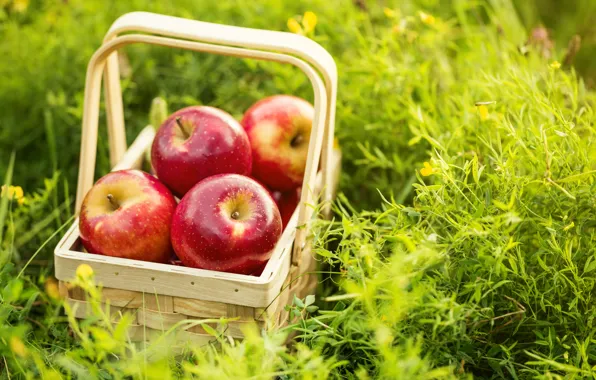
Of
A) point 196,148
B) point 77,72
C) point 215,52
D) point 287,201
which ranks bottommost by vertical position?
point 287,201

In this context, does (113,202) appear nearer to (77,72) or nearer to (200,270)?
(200,270)

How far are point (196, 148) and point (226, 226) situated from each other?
0.90ft

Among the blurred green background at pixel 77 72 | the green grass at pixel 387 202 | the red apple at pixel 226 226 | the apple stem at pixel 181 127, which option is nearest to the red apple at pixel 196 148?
the apple stem at pixel 181 127

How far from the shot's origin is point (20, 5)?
2.62 meters

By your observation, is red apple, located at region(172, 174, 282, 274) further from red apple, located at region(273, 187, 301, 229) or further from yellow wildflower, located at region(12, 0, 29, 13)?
yellow wildflower, located at region(12, 0, 29, 13)

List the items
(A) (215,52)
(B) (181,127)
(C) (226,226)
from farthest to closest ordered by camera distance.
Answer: (B) (181,127)
(A) (215,52)
(C) (226,226)

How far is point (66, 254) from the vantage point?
1.51 meters

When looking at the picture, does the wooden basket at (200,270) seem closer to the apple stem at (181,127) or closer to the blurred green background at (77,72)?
the apple stem at (181,127)

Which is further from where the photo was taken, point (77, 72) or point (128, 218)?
point (77, 72)

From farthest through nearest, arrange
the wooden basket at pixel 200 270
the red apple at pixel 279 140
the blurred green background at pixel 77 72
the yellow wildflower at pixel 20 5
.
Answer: the yellow wildflower at pixel 20 5, the blurred green background at pixel 77 72, the red apple at pixel 279 140, the wooden basket at pixel 200 270

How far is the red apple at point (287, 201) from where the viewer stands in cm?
185

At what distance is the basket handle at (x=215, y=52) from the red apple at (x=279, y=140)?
5.3 inches

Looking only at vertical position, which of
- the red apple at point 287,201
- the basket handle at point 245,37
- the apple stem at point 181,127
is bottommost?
the red apple at point 287,201

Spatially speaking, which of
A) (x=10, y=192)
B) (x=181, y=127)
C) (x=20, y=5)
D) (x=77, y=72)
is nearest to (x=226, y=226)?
(x=181, y=127)
